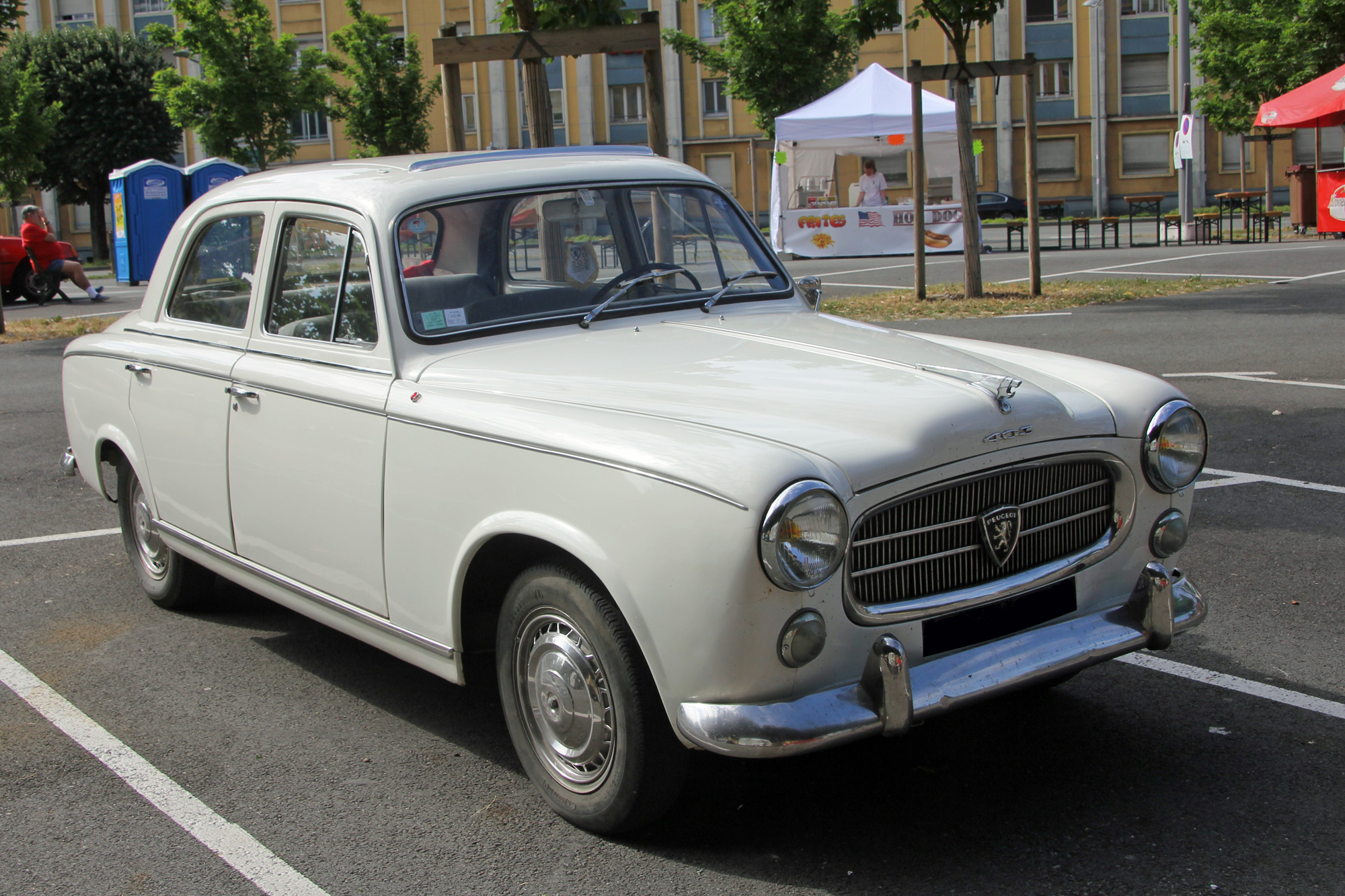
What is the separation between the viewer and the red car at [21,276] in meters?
20.8

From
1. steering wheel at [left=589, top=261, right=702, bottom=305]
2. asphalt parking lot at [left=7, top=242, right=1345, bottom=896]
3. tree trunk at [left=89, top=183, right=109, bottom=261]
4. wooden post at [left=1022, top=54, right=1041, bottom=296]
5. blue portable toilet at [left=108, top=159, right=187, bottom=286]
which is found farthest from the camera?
tree trunk at [left=89, top=183, right=109, bottom=261]

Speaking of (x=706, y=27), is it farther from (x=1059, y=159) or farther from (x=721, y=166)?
(x=1059, y=159)

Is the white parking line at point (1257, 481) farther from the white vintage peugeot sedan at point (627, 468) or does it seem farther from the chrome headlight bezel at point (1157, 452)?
the chrome headlight bezel at point (1157, 452)

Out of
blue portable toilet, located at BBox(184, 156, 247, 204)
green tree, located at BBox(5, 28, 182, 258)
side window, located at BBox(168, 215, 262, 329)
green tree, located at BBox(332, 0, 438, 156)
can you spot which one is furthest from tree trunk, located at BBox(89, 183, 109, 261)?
side window, located at BBox(168, 215, 262, 329)

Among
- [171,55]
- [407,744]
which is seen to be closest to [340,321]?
[407,744]

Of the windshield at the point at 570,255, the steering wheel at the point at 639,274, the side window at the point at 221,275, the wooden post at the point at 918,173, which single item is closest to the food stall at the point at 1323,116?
the wooden post at the point at 918,173

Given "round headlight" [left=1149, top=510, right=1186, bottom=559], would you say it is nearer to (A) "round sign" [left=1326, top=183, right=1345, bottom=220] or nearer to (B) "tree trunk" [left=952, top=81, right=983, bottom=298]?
(B) "tree trunk" [left=952, top=81, right=983, bottom=298]

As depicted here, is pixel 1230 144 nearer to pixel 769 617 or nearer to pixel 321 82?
pixel 321 82

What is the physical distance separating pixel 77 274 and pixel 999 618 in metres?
20.9

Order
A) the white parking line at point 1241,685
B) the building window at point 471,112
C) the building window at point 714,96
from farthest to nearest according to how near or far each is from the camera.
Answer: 1. the building window at point 471,112
2. the building window at point 714,96
3. the white parking line at point 1241,685

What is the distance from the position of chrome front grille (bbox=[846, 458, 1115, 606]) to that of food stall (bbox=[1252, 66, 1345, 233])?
22.1 m

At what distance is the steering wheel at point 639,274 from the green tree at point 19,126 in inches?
629

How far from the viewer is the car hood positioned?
298cm

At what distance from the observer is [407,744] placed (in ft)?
12.7
